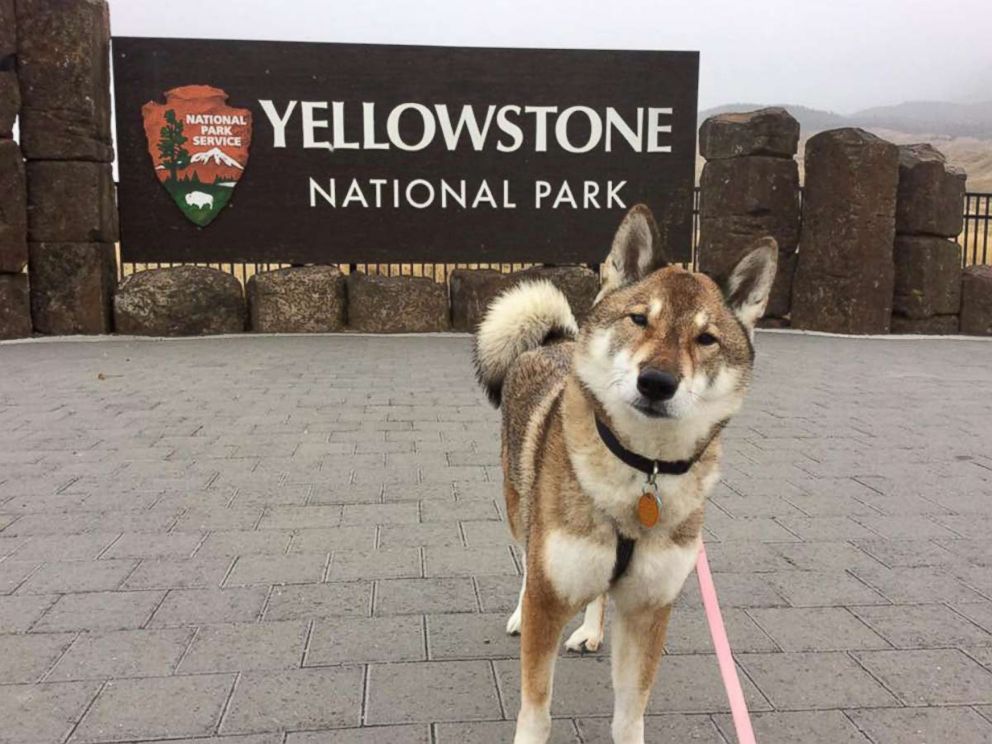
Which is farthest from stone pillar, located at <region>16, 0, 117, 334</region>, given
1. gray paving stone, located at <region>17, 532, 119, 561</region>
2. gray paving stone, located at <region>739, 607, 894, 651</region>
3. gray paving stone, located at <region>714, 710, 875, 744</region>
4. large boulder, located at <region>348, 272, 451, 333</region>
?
gray paving stone, located at <region>714, 710, 875, 744</region>

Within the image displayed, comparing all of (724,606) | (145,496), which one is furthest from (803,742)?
(145,496)

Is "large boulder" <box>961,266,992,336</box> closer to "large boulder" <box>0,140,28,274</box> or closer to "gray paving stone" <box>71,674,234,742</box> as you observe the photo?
"gray paving stone" <box>71,674,234,742</box>

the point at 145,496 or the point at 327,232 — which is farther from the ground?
the point at 327,232

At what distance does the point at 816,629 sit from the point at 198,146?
11.0 metres

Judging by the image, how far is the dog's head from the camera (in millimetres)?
2377

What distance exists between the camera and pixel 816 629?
346 centimetres

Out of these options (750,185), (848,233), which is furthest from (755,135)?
(848,233)

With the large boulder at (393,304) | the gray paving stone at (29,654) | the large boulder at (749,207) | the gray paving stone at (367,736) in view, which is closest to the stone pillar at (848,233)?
the large boulder at (749,207)

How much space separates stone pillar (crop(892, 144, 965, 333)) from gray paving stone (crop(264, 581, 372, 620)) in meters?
11.3

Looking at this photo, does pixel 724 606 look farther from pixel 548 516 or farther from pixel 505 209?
pixel 505 209

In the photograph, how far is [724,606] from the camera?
369cm

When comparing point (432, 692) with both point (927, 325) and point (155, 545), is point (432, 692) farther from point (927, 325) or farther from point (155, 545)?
point (927, 325)

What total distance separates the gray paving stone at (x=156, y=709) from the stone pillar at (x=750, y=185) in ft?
34.9

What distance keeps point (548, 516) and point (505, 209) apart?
406 inches
